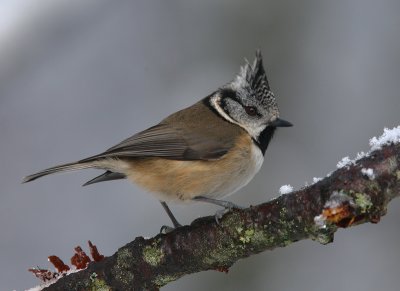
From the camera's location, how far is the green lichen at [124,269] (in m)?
3.37

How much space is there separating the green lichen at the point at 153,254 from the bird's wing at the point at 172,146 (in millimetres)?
1015

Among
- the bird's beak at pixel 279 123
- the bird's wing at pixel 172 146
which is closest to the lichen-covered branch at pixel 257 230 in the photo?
the bird's wing at pixel 172 146

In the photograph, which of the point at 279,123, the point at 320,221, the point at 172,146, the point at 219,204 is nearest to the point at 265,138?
the point at 279,123

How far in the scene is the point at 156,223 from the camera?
6.64 metres

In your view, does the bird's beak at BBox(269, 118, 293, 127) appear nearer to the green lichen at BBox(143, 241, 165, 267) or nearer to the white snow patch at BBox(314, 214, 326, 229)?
the green lichen at BBox(143, 241, 165, 267)

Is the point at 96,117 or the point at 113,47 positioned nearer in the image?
the point at 96,117

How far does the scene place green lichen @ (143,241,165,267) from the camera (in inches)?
130

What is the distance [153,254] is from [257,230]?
71 cm

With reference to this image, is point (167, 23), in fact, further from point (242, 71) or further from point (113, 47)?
point (242, 71)

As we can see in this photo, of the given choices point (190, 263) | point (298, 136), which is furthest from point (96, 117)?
point (190, 263)

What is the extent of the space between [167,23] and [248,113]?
366 cm

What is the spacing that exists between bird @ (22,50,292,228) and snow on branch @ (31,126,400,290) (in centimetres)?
67

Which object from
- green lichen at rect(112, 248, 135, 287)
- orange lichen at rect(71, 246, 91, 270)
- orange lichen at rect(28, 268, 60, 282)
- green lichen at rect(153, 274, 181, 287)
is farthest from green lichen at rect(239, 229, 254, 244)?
orange lichen at rect(28, 268, 60, 282)

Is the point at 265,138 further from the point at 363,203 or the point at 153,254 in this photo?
the point at 363,203
